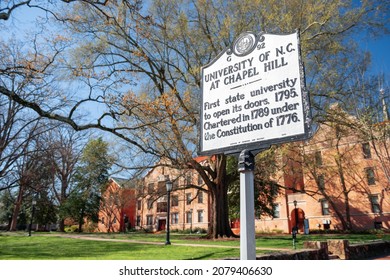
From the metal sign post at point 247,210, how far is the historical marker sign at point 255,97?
25 centimetres

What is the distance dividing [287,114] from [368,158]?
35393mm

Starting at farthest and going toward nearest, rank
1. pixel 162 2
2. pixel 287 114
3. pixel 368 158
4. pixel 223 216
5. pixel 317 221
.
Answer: pixel 317 221 → pixel 368 158 → pixel 223 216 → pixel 162 2 → pixel 287 114

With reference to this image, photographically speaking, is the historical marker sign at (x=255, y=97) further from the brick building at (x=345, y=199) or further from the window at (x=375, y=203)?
the window at (x=375, y=203)

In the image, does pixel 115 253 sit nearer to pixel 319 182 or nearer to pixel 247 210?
pixel 247 210

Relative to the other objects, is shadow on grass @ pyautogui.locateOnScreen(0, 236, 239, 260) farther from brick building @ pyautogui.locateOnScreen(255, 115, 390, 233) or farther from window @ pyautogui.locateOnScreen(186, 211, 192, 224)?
window @ pyautogui.locateOnScreen(186, 211, 192, 224)

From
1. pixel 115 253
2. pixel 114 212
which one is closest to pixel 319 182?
pixel 115 253

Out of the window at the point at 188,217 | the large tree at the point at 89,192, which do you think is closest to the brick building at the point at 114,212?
the large tree at the point at 89,192

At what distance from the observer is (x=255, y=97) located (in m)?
5.20

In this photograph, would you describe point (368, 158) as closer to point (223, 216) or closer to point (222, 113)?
point (223, 216)

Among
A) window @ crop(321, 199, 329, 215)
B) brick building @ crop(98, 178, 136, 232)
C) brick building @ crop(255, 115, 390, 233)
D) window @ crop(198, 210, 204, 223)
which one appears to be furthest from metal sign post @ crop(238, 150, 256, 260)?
window @ crop(198, 210, 204, 223)

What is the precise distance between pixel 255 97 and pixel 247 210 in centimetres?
176

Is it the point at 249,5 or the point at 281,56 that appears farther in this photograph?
the point at 249,5

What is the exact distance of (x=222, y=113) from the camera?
5570mm
